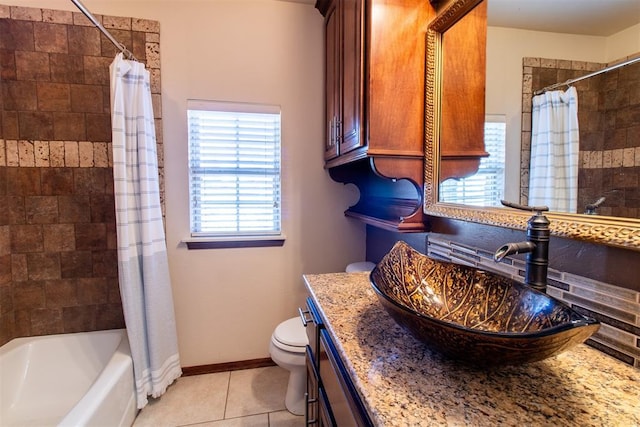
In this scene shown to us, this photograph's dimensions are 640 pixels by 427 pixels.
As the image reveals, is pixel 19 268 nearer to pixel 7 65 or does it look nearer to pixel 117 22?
pixel 7 65

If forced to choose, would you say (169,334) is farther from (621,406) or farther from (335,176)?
(621,406)

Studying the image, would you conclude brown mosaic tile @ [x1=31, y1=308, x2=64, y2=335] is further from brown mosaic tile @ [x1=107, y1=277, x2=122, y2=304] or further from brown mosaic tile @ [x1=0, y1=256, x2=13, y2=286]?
brown mosaic tile @ [x1=107, y1=277, x2=122, y2=304]

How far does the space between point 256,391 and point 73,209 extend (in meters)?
1.68

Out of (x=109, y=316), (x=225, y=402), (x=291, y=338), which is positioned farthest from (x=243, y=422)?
(x=109, y=316)

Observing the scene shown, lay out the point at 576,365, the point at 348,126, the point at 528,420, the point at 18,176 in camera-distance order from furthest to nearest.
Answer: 1. the point at 18,176
2. the point at 348,126
3. the point at 576,365
4. the point at 528,420

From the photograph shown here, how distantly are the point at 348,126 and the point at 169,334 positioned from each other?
170cm

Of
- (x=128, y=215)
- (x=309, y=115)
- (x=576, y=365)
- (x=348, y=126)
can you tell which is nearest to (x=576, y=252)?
(x=576, y=365)

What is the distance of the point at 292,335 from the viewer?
1.74 meters

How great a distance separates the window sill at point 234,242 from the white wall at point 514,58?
4.95 feet

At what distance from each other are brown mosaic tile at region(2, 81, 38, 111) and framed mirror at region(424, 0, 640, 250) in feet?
7.57


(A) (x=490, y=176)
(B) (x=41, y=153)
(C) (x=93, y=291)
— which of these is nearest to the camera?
(A) (x=490, y=176)

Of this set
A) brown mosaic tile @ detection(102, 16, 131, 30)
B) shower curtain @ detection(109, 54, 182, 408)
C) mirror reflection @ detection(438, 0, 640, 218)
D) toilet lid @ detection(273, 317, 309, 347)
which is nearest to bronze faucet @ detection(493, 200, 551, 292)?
mirror reflection @ detection(438, 0, 640, 218)

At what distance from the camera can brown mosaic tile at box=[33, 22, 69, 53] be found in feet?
6.02

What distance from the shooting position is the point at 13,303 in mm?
1932
